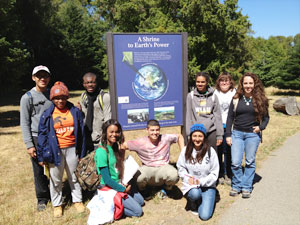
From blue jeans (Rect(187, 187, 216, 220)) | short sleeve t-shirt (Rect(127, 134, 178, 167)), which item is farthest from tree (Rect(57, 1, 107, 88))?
blue jeans (Rect(187, 187, 216, 220))

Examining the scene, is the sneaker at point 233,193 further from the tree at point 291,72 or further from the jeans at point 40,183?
the tree at point 291,72

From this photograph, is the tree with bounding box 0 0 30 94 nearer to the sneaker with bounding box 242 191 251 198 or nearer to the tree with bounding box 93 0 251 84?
the tree with bounding box 93 0 251 84

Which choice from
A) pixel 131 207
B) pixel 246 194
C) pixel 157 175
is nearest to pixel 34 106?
pixel 131 207

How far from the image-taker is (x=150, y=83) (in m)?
4.71

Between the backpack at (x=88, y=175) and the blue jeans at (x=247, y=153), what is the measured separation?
2259 millimetres

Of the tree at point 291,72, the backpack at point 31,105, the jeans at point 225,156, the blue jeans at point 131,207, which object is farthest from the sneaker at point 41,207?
the tree at point 291,72

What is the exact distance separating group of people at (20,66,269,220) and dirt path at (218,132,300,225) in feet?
0.83

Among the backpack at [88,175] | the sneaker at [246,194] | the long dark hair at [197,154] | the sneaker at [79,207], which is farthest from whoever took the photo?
the sneaker at [246,194]

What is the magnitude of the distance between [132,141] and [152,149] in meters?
0.35

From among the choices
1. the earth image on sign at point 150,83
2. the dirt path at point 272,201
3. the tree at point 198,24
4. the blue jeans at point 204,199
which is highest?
the tree at point 198,24

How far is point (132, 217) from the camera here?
380cm

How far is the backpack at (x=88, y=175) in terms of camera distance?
3.68m

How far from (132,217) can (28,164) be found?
4028mm

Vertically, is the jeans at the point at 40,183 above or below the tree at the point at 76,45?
below
